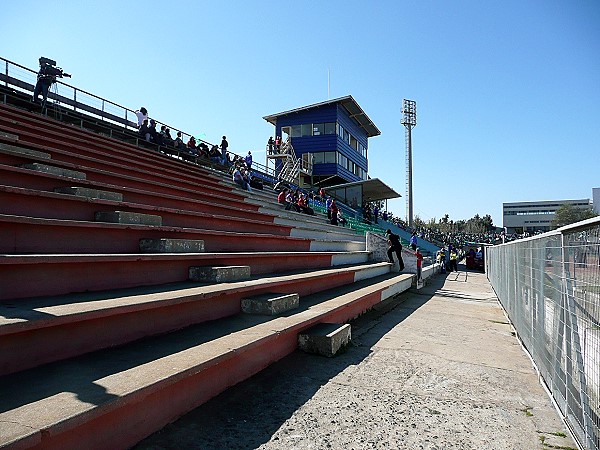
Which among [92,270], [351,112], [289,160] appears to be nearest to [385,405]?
[92,270]

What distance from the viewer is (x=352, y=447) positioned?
251cm

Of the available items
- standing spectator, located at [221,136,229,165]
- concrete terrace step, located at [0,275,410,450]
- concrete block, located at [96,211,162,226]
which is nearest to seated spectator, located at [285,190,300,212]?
standing spectator, located at [221,136,229,165]

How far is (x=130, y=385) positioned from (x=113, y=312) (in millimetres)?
785

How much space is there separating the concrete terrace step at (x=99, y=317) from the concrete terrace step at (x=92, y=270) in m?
0.13

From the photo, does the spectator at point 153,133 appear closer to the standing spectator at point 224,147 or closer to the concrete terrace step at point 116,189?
the standing spectator at point 224,147

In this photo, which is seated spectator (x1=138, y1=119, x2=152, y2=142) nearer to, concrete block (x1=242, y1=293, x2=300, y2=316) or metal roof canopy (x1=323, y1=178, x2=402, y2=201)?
concrete block (x1=242, y1=293, x2=300, y2=316)

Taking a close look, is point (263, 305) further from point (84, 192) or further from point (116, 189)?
point (116, 189)

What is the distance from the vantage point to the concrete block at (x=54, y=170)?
204 inches

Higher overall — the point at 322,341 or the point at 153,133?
the point at 153,133

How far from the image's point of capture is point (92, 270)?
3.54 meters

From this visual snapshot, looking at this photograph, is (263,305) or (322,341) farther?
(263,305)

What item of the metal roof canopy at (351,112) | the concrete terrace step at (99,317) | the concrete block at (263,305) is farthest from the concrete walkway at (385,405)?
the metal roof canopy at (351,112)

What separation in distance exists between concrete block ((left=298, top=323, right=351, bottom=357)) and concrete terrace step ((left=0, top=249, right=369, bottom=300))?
5.24 feet

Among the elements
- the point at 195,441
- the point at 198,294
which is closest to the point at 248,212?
the point at 198,294
